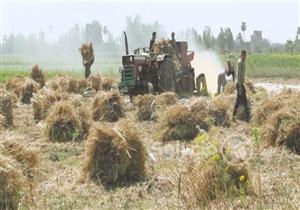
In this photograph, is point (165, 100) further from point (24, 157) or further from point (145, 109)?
point (24, 157)

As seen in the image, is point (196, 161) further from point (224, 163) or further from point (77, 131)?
point (77, 131)

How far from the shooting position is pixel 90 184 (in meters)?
8.83

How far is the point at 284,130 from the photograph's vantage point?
1098 cm

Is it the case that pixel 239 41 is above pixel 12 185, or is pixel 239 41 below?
below

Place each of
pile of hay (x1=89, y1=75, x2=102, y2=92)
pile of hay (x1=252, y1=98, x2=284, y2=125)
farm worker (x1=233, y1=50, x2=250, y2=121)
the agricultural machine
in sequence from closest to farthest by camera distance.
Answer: pile of hay (x1=252, y1=98, x2=284, y2=125), farm worker (x1=233, y1=50, x2=250, y2=121), the agricultural machine, pile of hay (x1=89, y1=75, x2=102, y2=92)

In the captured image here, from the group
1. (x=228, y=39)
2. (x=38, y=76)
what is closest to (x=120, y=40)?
(x=228, y=39)

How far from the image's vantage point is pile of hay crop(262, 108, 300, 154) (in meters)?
10.9

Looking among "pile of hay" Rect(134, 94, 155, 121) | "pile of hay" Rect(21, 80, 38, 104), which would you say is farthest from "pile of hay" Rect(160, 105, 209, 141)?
"pile of hay" Rect(21, 80, 38, 104)

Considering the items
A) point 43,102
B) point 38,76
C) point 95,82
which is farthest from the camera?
point 38,76

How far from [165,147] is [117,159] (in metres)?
3.26

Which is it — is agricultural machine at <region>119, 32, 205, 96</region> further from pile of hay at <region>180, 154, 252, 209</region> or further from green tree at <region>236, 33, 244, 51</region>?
green tree at <region>236, 33, 244, 51</region>

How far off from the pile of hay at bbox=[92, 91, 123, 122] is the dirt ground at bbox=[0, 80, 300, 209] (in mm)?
4042

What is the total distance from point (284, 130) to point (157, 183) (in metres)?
3.60

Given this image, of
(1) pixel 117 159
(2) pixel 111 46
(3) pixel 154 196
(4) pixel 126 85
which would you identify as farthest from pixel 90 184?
(2) pixel 111 46
